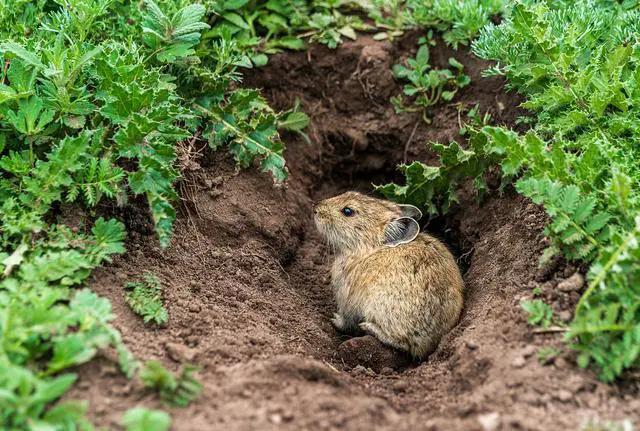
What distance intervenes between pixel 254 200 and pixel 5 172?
71.2 inches

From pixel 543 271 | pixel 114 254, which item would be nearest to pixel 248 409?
pixel 114 254

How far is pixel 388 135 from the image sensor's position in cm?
625

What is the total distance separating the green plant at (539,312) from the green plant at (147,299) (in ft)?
6.51

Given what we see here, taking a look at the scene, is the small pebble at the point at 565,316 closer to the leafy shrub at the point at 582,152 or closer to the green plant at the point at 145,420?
the leafy shrub at the point at 582,152

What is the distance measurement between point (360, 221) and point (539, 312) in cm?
210

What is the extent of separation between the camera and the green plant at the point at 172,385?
127 inches

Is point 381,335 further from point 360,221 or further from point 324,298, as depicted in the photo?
point 360,221

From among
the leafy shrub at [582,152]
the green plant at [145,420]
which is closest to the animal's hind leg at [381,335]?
the leafy shrub at [582,152]

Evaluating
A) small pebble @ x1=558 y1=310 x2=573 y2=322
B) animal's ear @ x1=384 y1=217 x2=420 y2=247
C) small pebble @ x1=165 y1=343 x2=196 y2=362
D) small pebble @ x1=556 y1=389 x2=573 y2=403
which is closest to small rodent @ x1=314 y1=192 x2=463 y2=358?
animal's ear @ x1=384 y1=217 x2=420 y2=247

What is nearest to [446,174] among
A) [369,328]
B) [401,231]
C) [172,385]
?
[401,231]

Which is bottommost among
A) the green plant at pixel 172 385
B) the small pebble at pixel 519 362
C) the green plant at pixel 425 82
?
the green plant at pixel 172 385

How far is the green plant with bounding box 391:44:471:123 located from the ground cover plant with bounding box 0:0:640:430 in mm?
21

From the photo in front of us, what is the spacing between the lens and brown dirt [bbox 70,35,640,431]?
3.31m

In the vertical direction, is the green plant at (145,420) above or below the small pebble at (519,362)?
below
